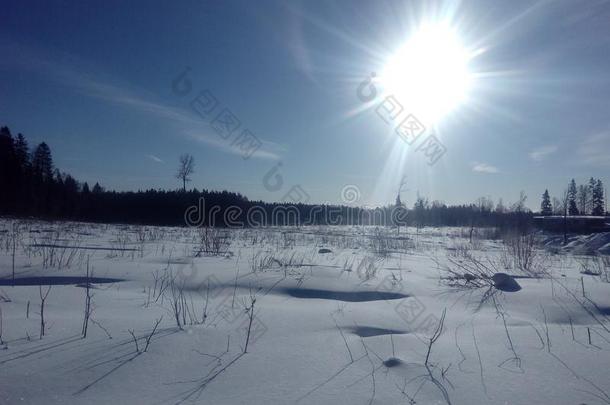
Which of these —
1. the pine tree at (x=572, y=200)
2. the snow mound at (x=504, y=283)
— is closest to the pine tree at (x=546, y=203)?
the pine tree at (x=572, y=200)

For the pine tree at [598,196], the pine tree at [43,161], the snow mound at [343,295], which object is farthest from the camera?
the pine tree at [598,196]

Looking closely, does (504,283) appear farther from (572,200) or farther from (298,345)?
(572,200)

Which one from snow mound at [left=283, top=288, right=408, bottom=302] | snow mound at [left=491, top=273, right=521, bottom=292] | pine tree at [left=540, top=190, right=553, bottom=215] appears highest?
pine tree at [left=540, top=190, right=553, bottom=215]

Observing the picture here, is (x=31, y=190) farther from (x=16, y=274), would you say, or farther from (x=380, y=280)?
(x=380, y=280)

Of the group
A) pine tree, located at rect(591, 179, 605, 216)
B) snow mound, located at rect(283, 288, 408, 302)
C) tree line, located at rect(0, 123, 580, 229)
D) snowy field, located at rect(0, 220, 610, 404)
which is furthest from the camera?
pine tree, located at rect(591, 179, 605, 216)

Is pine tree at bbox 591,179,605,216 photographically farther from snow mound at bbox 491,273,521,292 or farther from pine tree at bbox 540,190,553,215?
snow mound at bbox 491,273,521,292

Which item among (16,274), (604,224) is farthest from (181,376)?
(604,224)

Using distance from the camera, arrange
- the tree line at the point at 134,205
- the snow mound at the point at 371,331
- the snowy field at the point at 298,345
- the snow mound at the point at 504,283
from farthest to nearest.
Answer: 1. the tree line at the point at 134,205
2. the snow mound at the point at 504,283
3. the snow mound at the point at 371,331
4. the snowy field at the point at 298,345

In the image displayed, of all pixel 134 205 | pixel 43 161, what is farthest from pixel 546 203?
pixel 43 161

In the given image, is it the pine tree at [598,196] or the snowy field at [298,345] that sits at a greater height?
the pine tree at [598,196]

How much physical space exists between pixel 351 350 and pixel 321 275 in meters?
2.64

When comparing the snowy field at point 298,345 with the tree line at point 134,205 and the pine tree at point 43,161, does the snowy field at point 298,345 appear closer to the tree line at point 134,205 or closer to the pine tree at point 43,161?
the tree line at point 134,205

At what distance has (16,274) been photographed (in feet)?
13.5

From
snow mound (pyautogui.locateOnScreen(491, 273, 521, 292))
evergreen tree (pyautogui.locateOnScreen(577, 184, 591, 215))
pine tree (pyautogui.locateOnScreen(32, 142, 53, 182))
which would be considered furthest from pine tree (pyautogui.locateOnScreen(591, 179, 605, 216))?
pine tree (pyautogui.locateOnScreen(32, 142, 53, 182))
